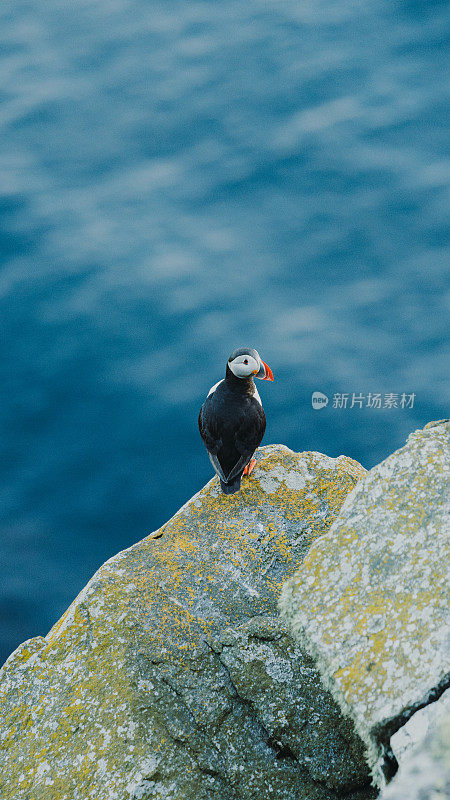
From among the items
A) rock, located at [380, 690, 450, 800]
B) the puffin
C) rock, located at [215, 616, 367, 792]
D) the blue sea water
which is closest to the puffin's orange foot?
the puffin

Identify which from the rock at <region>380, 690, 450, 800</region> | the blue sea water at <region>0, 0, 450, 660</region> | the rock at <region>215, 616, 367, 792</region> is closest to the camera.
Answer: the rock at <region>380, 690, 450, 800</region>

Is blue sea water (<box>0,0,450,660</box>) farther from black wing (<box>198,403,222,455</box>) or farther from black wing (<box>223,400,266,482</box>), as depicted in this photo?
black wing (<box>223,400,266,482</box>)

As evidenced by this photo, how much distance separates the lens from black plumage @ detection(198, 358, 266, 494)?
5777mm

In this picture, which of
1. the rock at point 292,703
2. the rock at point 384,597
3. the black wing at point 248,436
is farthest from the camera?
the black wing at point 248,436

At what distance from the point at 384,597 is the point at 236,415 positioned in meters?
2.83

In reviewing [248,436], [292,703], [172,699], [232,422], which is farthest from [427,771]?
[232,422]

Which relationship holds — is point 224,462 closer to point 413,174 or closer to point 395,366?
point 395,366

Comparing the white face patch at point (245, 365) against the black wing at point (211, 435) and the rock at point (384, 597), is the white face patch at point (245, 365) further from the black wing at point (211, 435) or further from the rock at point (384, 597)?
the rock at point (384, 597)

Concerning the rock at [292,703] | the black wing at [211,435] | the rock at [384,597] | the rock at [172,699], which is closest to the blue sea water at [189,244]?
the black wing at [211,435]

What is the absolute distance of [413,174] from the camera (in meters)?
13.3

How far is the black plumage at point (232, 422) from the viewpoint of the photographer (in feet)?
19.0

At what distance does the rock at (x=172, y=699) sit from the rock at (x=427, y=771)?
1127 mm

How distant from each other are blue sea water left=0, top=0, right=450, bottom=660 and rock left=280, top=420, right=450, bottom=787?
6050 mm

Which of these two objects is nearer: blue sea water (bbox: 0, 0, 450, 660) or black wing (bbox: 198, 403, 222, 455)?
black wing (bbox: 198, 403, 222, 455)
